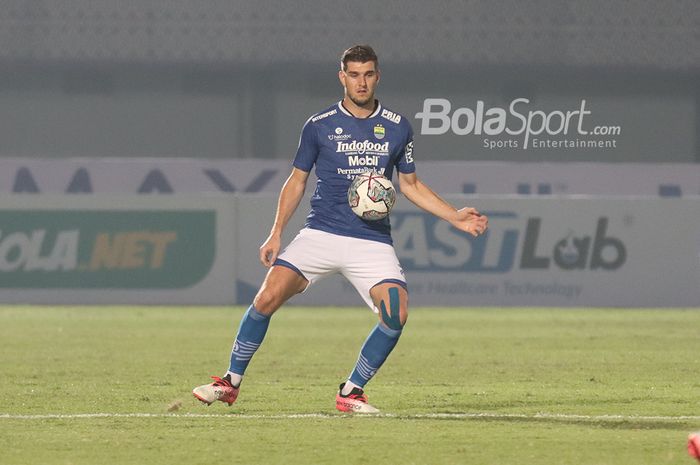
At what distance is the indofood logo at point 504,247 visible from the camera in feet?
58.5

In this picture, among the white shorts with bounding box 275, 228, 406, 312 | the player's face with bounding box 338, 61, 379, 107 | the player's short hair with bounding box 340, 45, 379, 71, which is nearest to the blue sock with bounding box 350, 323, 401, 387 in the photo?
the white shorts with bounding box 275, 228, 406, 312

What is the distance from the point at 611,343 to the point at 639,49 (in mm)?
6628

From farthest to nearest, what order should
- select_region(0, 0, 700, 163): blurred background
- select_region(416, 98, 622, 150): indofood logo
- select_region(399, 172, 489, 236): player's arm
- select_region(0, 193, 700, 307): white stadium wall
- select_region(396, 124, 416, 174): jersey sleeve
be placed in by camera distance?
select_region(416, 98, 622, 150): indofood logo < select_region(0, 0, 700, 163): blurred background < select_region(0, 193, 700, 307): white stadium wall < select_region(396, 124, 416, 174): jersey sleeve < select_region(399, 172, 489, 236): player's arm

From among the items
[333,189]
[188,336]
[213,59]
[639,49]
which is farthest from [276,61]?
[333,189]

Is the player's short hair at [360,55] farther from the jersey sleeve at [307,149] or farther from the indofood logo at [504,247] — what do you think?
the indofood logo at [504,247]

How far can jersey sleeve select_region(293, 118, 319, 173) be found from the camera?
8.43 metres

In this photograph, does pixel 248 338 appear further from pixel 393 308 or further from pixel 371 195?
pixel 371 195

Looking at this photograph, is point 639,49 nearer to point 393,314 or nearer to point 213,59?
point 213,59

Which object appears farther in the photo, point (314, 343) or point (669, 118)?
point (669, 118)

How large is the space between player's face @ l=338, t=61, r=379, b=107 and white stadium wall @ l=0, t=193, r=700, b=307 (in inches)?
373

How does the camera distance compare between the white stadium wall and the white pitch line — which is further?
the white stadium wall

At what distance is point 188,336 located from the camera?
1448 cm

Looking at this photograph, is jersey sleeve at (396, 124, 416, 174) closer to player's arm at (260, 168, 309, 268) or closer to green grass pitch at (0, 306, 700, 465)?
player's arm at (260, 168, 309, 268)

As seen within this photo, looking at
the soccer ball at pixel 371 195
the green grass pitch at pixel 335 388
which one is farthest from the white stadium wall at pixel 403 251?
the soccer ball at pixel 371 195
